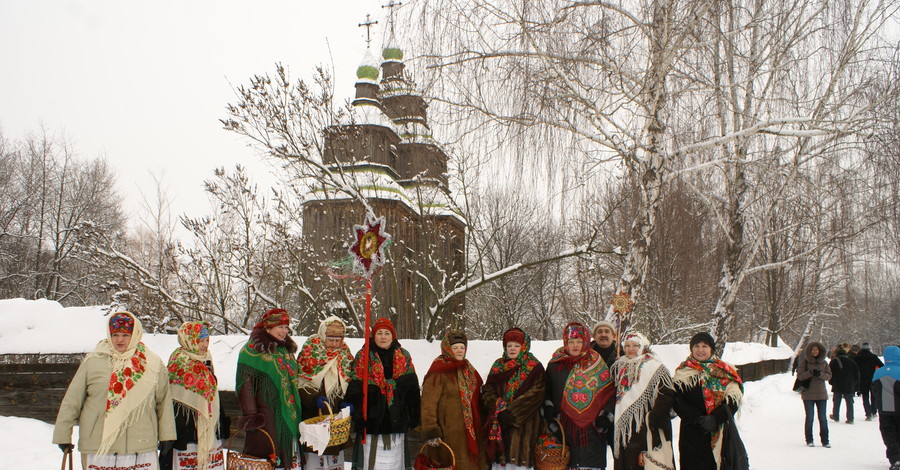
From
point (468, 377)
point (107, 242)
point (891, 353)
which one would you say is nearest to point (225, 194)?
point (107, 242)

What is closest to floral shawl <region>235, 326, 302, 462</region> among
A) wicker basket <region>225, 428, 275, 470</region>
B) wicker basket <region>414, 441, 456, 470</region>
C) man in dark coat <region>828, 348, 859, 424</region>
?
wicker basket <region>225, 428, 275, 470</region>

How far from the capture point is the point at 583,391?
5.34 metres

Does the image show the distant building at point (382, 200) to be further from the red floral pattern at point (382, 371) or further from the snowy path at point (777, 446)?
the snowy path at point (777, 446)

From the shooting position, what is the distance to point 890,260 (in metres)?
11.0

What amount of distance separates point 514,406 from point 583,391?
61 cm

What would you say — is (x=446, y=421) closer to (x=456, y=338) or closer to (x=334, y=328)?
(x=456, y=338)

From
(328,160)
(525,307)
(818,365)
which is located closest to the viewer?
(818,365)

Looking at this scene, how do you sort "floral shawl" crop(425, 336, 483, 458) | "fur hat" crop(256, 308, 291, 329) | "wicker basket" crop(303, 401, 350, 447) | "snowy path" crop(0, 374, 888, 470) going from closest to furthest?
"wicker basket" crop(303, 401, 350, 447), "fur hat" crop(256, 308, 291, 329), "floral shawl" crop(425, 336, 483, 458), "snowy path" crop(0, 374, 888, 470)

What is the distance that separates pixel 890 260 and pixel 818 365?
2945 mm

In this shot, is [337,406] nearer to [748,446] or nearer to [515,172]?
[515,172]

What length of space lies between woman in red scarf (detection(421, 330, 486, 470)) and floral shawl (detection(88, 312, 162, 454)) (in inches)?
89.1

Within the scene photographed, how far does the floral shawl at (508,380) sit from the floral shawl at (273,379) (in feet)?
5.59

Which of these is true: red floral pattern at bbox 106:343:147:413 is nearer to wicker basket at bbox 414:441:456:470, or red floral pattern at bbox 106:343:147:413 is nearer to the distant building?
wicker basket at bbox 414:441:456:470

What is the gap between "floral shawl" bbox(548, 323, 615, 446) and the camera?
5.28 metres
